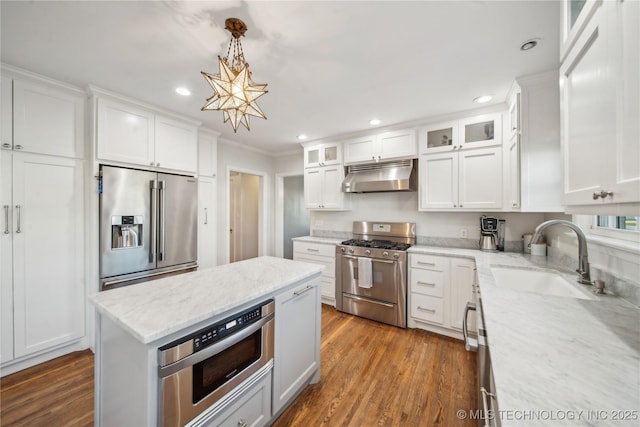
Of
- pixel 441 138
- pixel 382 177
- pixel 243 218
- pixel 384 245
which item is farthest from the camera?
pixel 243 218

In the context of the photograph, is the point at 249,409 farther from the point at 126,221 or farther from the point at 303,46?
the point at 303,46

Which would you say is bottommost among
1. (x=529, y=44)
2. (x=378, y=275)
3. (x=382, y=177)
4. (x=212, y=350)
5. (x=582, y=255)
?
(x=378, y=275)

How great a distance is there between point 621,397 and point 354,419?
1.45m

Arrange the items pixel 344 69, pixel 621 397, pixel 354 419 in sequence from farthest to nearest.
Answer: pixel 344 69 < pixel 354 419 < pixel 621 397

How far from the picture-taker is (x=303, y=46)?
1645 mm

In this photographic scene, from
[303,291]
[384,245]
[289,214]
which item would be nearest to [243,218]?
[289,214]

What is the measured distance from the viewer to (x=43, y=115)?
6.75 ft

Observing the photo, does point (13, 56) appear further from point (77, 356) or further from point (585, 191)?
point (585, 191)

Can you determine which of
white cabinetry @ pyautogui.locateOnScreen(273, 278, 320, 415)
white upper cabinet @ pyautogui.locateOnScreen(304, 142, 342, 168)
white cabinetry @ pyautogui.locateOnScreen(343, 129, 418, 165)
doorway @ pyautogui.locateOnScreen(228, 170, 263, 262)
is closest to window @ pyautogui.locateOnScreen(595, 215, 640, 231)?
white cabinetry @ pyautogui.locateOnScreen(343, 129, 418, 165)

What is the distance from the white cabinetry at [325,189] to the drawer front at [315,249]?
62 cm

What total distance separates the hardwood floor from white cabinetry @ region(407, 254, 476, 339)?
0.77ft

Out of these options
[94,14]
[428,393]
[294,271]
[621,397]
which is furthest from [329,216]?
[621,397]

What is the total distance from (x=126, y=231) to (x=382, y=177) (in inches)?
118

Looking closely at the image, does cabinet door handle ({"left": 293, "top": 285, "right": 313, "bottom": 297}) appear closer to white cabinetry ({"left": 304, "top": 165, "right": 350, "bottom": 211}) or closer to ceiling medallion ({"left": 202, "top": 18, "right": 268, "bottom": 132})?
ceiling medallion ({"left": 202, "top": 18, "right": 268, "bottom": 132})
